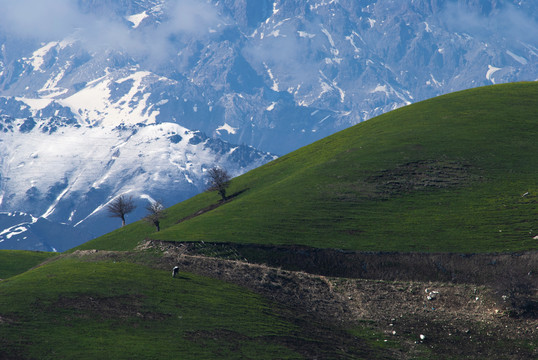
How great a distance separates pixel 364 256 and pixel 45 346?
4266 cm

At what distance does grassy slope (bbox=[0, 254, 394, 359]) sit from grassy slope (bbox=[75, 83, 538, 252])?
1958cm

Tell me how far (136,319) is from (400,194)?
53.8 m

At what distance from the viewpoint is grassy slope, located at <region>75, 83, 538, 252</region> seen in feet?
269

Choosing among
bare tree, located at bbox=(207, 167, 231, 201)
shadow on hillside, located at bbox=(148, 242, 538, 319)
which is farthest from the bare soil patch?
bare tree, located at bbox=(207, 167, 231, 201)

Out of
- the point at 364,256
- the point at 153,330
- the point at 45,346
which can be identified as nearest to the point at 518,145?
the point at 364,256

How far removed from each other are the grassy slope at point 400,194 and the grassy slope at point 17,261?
10.9 meters

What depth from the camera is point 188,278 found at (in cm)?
6806

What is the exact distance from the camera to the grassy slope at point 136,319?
48.3 metres

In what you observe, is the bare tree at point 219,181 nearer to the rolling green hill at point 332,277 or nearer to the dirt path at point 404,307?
the rolling green hill at point 332,277

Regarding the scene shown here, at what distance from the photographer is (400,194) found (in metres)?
95.2

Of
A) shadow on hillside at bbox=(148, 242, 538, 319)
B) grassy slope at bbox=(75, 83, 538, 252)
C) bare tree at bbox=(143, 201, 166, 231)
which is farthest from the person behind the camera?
bare tree at bbox=(143, 201, 166, 231)

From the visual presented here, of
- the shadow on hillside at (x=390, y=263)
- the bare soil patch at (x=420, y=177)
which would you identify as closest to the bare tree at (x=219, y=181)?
the bare soil patch at (x=420, y=177)

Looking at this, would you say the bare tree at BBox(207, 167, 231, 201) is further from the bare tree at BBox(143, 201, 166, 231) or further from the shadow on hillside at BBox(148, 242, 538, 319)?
the shadow on hillside at BBox(148, 242, 538, 319)

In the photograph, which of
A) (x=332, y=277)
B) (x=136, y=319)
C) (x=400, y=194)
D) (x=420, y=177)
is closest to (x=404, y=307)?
(x=332, y=277)
